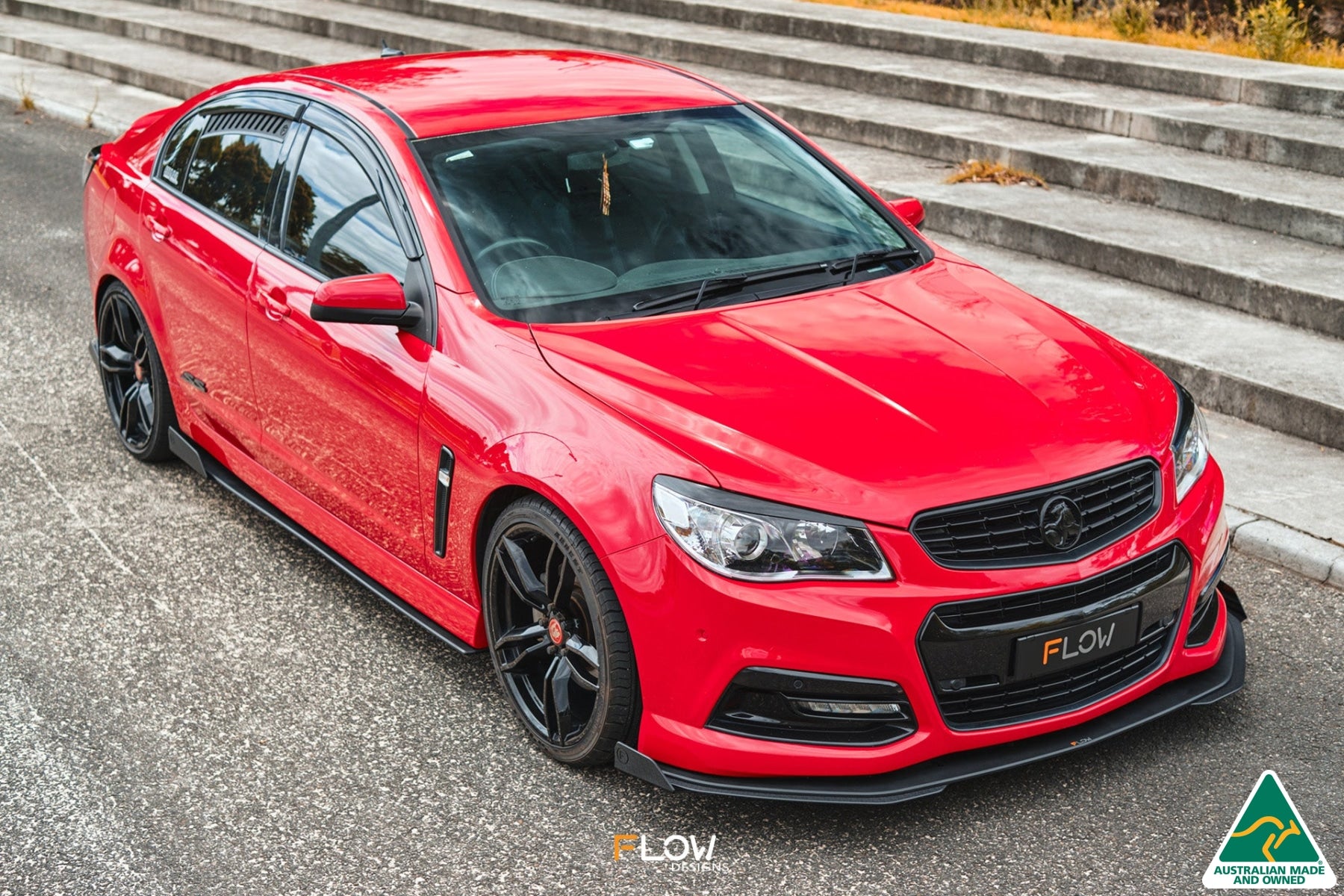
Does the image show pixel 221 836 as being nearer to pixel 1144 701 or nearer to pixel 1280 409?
pixel 1144 701

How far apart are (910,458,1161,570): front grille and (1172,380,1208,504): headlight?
28 centimetres

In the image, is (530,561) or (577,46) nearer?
(530,561)

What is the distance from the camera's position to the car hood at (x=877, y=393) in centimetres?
364

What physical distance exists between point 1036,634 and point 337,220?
2.64 m

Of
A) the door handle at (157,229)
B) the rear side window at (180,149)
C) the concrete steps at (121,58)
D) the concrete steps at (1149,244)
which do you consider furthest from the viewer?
the concrete steps at (121,58)

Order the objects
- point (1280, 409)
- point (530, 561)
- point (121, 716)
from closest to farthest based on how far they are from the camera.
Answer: point (530, 561) < point (121, 716) < point (1280, 409)

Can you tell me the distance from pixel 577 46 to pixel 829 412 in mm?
11257

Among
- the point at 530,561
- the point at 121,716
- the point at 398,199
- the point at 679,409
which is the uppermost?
→ the point at 398,199

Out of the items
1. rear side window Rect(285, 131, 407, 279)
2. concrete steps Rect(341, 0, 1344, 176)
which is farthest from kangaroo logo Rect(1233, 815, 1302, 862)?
concrete steps Rect(341, 0, 1344, 176)

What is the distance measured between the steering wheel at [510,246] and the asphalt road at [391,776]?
1.29 metres

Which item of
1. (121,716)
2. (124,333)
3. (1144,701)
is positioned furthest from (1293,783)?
(124,333)

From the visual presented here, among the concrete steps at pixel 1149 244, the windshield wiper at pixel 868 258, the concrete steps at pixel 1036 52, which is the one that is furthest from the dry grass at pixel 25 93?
the windshield wiper at pixel 868 258

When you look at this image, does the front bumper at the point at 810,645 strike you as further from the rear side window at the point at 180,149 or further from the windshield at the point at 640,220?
the rear side window at the point at 180,149

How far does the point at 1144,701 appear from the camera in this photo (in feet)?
13.2
